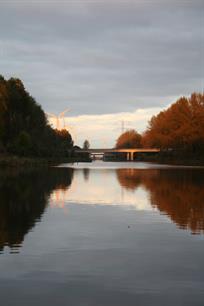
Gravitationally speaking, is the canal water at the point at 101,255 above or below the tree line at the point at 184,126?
below

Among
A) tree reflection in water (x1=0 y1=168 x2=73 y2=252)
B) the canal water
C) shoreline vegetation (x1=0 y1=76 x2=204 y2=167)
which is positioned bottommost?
the canal water

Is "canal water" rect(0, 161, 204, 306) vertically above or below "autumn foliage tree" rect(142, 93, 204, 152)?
below

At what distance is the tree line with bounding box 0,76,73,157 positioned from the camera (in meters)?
74.6

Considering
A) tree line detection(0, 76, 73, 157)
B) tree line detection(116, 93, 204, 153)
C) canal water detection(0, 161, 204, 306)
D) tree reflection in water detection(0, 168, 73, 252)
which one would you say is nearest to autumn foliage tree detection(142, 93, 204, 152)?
tree line detection(116, 93, 204, 153)

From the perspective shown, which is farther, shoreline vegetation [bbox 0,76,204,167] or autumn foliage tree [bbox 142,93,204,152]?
autumn foliage tree [bbox 142,93,204,152]

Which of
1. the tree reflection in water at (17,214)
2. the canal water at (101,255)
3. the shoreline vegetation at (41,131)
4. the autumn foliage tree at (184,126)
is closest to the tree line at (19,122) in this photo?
the shoreline vegetation at (41,131)

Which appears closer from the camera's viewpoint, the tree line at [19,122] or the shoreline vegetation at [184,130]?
the tree line at [19,122]

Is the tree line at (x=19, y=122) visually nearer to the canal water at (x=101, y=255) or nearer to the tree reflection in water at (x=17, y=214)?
the tree reflection in water at (x=17, y=214)

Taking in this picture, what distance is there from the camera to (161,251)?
12.1m

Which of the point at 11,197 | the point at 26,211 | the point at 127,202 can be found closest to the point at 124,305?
the point at 26,211

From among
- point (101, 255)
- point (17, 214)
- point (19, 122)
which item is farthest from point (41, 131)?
point (101, 255)

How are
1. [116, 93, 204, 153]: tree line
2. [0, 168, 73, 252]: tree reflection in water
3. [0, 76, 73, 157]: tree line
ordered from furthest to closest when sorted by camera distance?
[116, 93, 204, 153]: tree line → [0, 76, 73, 157]: tree line → [0, 168, 73, 252]: tree reflection in water

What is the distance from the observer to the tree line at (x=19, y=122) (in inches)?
2936

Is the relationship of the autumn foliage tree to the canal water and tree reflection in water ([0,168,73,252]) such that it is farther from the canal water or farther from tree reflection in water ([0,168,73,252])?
the canal water
